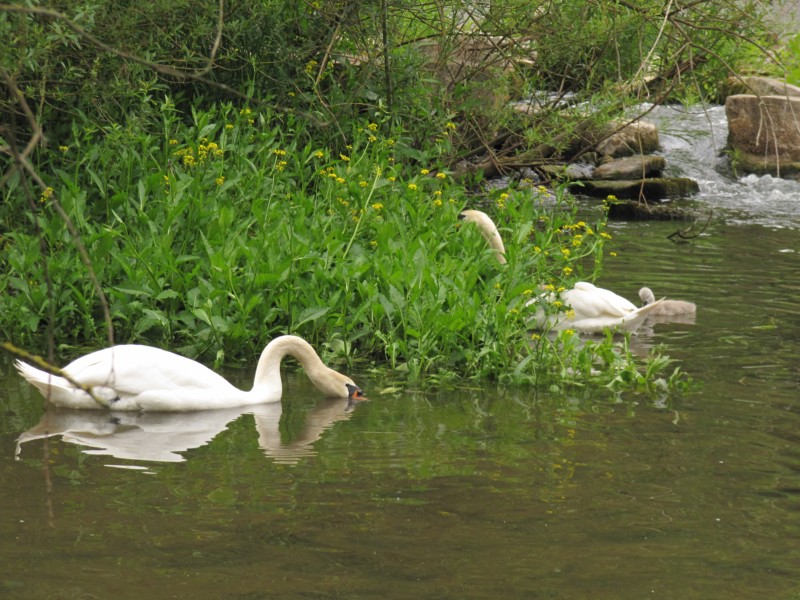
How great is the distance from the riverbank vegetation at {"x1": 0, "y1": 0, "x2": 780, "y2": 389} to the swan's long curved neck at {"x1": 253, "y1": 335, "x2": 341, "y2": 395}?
0.57m

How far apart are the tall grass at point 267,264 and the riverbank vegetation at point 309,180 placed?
21 millimetres

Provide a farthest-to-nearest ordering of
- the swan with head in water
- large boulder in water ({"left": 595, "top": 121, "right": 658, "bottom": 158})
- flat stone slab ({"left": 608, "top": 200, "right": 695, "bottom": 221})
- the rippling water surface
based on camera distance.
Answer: large boulder in water ({"left": 595, "top": 121, "right": 658, "bottom": 158}) < flat stone slab ({"left": 608, "top": 200, "right": 695, "bottom": 221}) < the swan with head in water < the rippling water surface

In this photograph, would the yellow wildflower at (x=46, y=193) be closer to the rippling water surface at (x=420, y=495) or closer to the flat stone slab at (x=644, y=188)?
the rippling water surface at (x=420, y=495)

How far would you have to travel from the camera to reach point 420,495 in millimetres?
5438

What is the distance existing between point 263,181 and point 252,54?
1.67 metres

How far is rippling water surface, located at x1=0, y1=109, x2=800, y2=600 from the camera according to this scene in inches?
178

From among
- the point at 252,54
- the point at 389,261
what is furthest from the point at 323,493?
the point at 252,54

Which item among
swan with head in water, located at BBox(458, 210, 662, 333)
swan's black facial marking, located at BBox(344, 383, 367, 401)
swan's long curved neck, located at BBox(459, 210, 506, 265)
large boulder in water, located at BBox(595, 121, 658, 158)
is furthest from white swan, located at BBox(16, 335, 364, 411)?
large boulder in water, located at BBox(595, 121, 658, 158)

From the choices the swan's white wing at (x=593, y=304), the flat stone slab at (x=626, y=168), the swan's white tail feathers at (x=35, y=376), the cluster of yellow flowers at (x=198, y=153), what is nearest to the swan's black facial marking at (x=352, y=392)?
the swan's white tail feathers at (x=35, y=376)

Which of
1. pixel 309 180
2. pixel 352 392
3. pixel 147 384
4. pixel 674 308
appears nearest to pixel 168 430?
pixel 147 384

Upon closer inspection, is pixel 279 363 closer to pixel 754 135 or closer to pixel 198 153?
pixel 198 153

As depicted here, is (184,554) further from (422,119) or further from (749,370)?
(422,119)

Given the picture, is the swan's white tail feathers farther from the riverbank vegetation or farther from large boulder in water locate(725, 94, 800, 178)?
large boulder in water locate(725, 94, 800, 178)

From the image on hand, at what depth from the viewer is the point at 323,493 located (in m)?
A: 5.45
